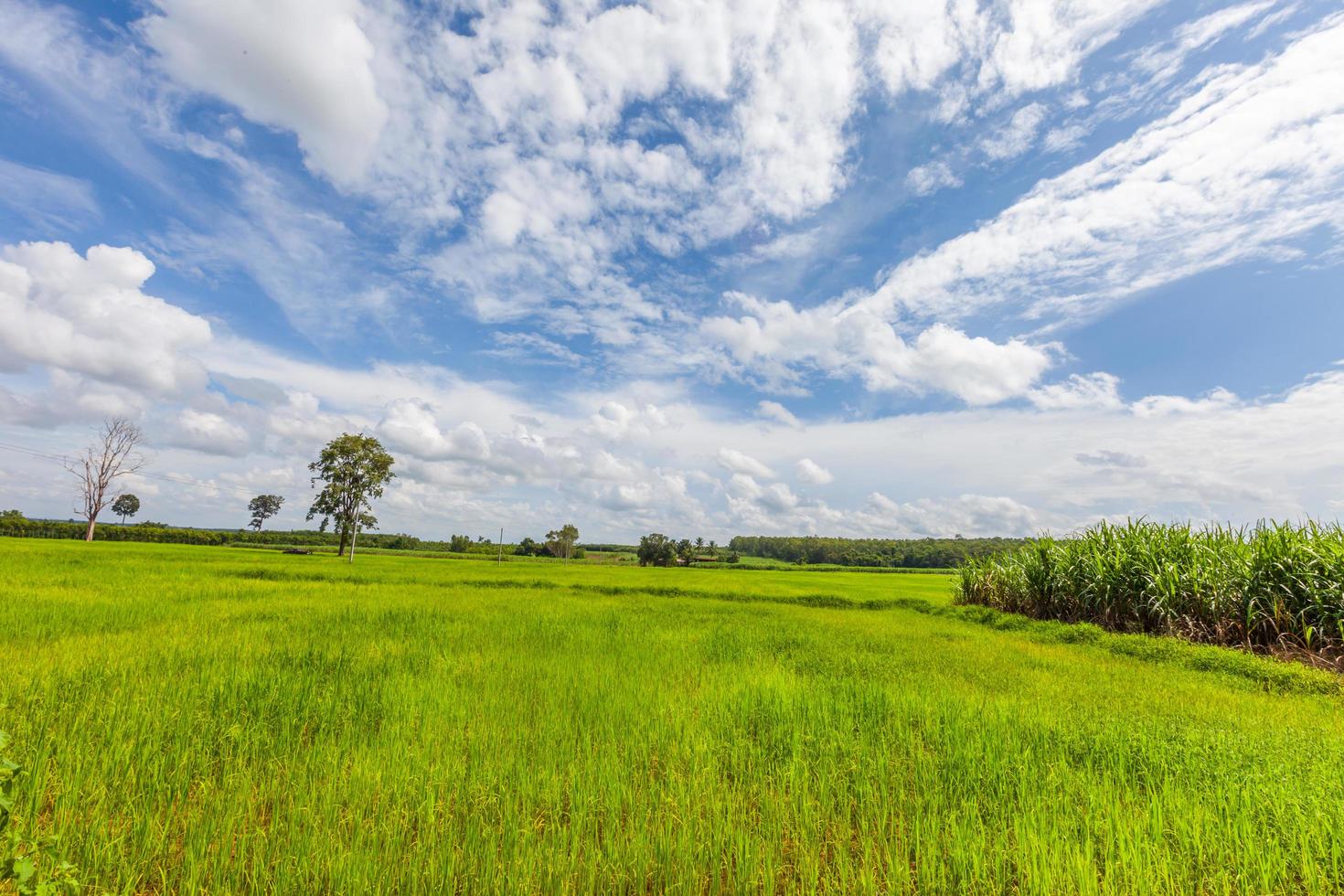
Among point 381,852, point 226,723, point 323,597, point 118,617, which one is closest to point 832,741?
point 381,852

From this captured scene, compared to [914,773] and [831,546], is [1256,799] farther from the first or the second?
[831,546]

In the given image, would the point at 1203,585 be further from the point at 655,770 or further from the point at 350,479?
the point at 350,479

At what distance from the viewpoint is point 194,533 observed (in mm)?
63188

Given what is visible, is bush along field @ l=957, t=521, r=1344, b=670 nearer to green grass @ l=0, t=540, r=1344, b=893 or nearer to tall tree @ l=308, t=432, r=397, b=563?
green grass @ l=0, t=540, r=1344, b=893

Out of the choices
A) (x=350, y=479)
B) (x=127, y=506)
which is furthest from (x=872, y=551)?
(x=127, y=506)

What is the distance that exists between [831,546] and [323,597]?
10484 cm

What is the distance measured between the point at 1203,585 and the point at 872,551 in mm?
87300

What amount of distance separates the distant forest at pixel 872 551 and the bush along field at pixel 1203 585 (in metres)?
46.8

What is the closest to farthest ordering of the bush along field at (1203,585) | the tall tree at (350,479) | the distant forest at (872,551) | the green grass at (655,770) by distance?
1. the green grass at (655,770)
2. the bush along field at (1203,585)
3. the tall tree at (350,479)
4. the distant forest at (872,551)

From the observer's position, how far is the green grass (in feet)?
9.40

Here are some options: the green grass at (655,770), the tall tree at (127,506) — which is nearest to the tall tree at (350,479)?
the green grass at (655,770)

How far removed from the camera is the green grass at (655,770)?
2865 millimetres

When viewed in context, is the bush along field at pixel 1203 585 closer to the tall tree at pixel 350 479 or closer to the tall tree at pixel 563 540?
the tall tree at pixel 350 479

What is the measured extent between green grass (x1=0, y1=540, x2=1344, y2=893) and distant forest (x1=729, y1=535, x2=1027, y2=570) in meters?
59.0
